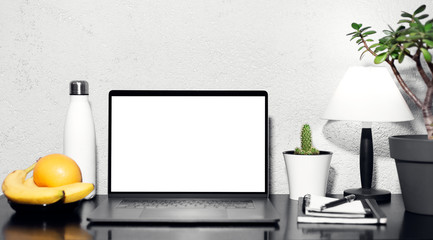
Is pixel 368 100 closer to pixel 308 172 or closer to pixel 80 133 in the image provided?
pixel 308 172

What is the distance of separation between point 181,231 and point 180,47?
0.55 m

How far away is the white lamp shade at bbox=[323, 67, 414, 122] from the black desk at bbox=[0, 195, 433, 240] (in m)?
0.23

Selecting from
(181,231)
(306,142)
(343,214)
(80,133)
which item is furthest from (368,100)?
(80,133)

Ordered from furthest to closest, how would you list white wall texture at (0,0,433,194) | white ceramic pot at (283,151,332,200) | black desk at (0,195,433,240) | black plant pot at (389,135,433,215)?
white wall texture at (0,0,433,194)
white ceramic pot at (283,151,332,200)
black plant pot at (389,135,433,215)
black desk at (0,195,433,240)

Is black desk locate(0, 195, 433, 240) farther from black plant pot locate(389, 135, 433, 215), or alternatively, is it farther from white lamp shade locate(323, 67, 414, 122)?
white lamp shade locate(323, 67, 414, 122)

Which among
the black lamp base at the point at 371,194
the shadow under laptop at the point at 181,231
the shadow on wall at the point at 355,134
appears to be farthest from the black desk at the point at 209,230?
the shadow on wall at the point at 355,134

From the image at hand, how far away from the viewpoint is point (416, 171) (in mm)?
1011

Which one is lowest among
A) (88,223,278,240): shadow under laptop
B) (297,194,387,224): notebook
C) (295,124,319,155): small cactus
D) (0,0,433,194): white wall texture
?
(88,223,278,240): shadow under laptop

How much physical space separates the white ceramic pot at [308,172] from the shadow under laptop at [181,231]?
25cm

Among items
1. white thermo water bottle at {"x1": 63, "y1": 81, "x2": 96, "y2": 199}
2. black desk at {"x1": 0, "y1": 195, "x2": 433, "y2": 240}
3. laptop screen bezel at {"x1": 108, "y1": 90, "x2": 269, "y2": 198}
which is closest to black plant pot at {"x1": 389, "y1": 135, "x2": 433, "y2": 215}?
black desk at {"x1": 0, "y1": 195, "x2": 433, "y2": 240}

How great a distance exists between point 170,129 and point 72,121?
9.2 inches

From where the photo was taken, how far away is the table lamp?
109 cm

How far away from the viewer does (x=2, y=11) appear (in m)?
1.28

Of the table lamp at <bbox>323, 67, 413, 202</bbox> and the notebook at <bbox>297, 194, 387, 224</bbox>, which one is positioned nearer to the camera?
the notebook at <bbox>297, 194, 387, 224</bbox>
